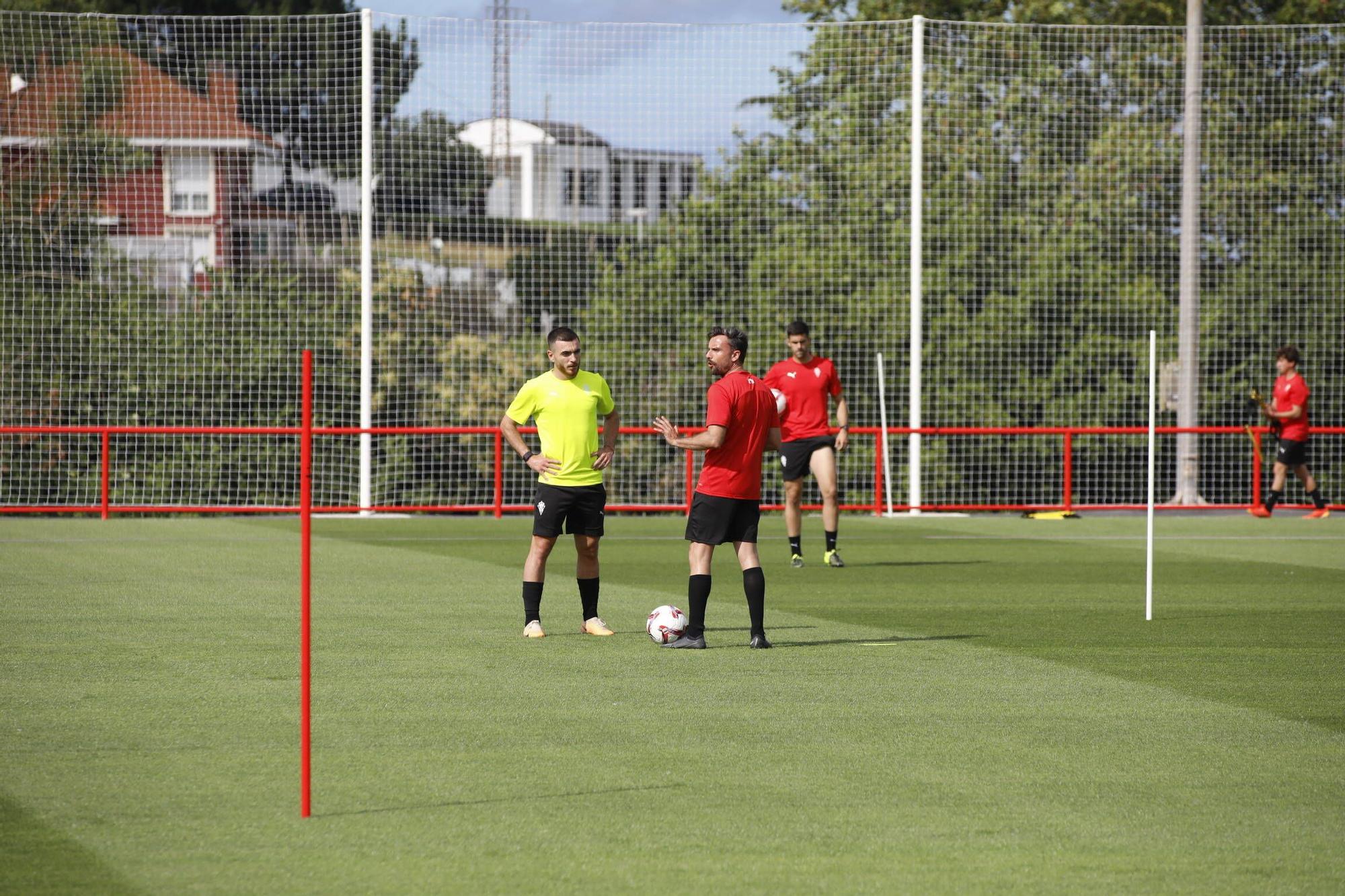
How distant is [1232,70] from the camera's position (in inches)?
1092

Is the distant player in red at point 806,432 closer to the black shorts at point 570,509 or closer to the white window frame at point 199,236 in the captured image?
the black shorts at point 570,509

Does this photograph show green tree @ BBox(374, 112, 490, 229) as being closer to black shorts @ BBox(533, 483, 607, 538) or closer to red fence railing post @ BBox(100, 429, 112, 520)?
red fence railing post @ BBox(100, 429, 112, 520)

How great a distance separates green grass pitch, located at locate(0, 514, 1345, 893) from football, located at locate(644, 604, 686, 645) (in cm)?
16

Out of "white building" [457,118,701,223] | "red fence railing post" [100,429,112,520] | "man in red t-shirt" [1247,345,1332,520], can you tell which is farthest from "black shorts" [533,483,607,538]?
"white building" [457,118,701,223]

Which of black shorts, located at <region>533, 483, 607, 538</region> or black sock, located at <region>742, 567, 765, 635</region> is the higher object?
black shorts, located at <region>533, 483, 607, 538</region>

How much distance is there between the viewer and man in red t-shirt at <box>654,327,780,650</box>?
10.5 metres

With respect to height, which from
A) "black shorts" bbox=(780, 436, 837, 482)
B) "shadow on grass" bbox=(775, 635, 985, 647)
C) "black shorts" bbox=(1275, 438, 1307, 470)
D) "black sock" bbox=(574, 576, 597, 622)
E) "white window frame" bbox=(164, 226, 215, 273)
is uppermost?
"white window frame" bbox=(164, 226, 215, 273)

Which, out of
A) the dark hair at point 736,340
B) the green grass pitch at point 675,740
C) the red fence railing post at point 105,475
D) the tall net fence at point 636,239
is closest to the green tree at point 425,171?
the tall net fence at point 636,239

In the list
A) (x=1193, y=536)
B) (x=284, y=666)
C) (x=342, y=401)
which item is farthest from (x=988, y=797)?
(x=342, y=401)

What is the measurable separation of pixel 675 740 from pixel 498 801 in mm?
1358

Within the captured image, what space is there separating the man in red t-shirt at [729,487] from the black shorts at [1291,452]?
14634 mm

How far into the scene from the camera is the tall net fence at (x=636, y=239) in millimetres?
25000

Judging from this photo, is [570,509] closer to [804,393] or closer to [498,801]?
[498,801]

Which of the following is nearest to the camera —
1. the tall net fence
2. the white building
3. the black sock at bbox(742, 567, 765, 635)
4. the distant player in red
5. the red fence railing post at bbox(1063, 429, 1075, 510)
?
the black sock at bbox(742, 567, 765, 635)
